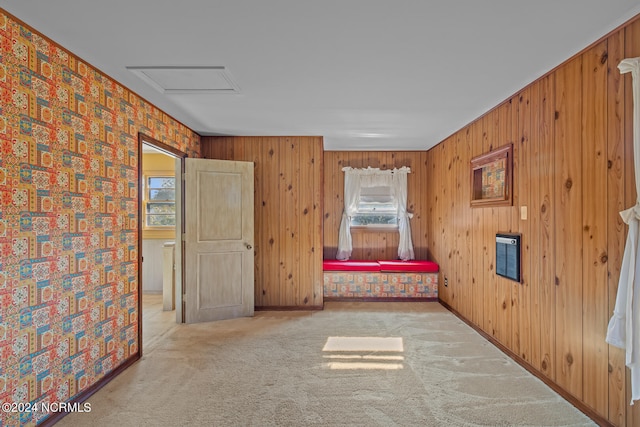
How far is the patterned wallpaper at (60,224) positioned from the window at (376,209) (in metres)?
3.67

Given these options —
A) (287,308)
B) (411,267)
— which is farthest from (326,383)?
(411,267)

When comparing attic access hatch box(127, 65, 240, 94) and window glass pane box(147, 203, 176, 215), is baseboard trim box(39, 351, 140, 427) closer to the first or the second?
→ attic access hatch box(127, 65, 240, 94)

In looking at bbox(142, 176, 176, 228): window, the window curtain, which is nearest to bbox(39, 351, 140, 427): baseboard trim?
bbox(142, 176, 176, 228): window

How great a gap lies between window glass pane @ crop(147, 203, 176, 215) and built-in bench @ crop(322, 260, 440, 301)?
2924 mm

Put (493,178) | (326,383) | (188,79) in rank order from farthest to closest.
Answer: (493,178), (188,79), (326,383)

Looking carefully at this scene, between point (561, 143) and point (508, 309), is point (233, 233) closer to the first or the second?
point (508, 309)

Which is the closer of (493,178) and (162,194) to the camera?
(493,178)

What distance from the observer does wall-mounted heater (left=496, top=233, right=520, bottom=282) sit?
116 inches

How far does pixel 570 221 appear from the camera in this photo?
2318 millimetres

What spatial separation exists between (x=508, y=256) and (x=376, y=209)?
9.29ft

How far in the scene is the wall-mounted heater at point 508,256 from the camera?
116 inches

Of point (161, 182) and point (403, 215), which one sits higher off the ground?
point (161, 182)

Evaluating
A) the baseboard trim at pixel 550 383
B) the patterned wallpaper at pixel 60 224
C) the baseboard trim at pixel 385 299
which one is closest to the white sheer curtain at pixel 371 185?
the baseboard trim at pixel 385 299

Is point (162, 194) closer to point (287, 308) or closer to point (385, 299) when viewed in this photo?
point (287, 308)
